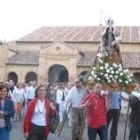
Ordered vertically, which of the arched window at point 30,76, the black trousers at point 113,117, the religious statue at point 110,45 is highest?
the arched window at point 30,76

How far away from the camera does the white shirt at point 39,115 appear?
7.93 meters

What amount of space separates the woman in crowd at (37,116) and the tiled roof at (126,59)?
3282 centimetres

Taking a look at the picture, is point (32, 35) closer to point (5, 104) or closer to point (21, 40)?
point (21, 40)

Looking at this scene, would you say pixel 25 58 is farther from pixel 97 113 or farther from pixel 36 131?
pixel 36 131

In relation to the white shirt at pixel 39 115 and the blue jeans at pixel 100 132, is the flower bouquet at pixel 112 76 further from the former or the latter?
the white shirt at pixel 39 115

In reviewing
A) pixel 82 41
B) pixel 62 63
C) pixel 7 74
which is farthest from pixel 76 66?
pixel 7 74

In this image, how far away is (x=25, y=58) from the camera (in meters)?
46.1

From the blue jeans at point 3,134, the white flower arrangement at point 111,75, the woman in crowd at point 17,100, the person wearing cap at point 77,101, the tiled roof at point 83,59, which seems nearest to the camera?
the blue jeans at point 3,134

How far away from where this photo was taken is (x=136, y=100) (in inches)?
412

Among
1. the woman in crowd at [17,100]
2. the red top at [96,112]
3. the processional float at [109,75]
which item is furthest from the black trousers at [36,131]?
the woman in crowd at [17,100]

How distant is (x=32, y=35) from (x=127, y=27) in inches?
421

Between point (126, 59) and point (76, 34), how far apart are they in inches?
304

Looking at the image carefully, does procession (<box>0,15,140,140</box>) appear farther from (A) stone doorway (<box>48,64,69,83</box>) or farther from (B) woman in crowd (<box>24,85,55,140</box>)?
(A) stone doorway (<box>48,64,69,83</box>)

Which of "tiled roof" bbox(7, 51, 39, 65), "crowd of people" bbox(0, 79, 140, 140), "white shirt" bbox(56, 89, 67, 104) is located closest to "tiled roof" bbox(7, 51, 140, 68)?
"tiled roof" bbox(7, 51, 39, 65)
